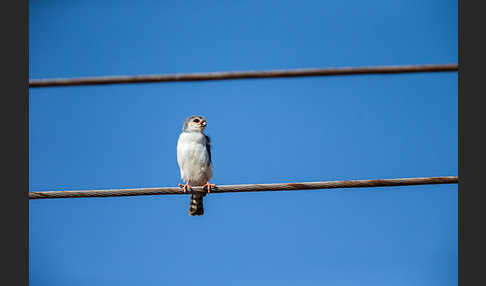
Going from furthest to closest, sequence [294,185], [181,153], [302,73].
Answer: [181,153] < [302,73] < [294,185]

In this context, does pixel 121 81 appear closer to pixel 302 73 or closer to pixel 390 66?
pixel 302 73

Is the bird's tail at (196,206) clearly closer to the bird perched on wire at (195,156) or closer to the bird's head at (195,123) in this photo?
the bird perched on wire at (195,156)

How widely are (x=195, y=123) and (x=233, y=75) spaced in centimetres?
265

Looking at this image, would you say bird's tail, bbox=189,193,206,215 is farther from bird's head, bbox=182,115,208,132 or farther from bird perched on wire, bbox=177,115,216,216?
bird's head, bbox=182,115,208,132

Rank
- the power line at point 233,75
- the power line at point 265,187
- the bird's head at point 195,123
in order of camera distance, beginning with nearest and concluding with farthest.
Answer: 1. the power line at point 265,187
2. the power line at point 233,75
3. the bird's head at point 195,123

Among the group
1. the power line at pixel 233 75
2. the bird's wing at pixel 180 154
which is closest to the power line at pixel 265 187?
the power line at pixel 233 75

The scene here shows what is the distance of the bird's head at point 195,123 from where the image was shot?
787cm

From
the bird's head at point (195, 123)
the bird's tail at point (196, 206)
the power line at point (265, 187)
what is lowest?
the bird's tail at point (196, 206)

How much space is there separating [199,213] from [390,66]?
454cm

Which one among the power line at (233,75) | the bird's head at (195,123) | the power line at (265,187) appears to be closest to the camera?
the power line at (265,187)

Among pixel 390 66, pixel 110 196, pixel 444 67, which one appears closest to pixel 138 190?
pixel 110 196

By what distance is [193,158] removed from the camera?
25.2 feet

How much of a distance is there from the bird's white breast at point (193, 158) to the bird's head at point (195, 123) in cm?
10

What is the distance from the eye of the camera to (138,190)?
482cm
